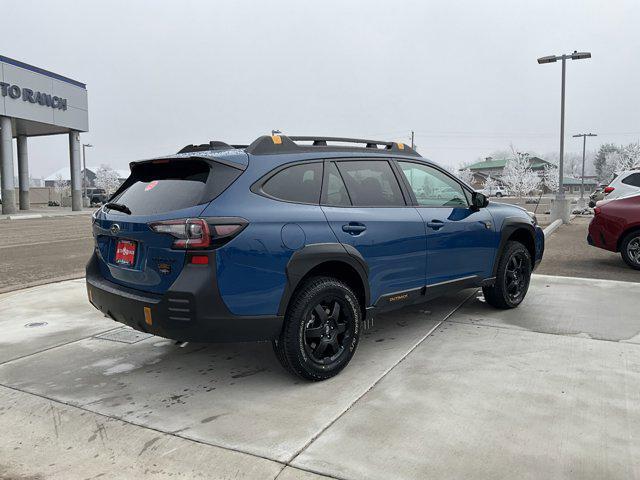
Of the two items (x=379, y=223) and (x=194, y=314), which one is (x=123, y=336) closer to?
(x=194, y=314)

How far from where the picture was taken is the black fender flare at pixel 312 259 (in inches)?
134

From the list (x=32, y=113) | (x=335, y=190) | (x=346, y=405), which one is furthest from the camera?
(x=32, y=113)

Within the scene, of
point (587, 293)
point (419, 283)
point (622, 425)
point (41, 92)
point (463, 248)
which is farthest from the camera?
point (41, 92)

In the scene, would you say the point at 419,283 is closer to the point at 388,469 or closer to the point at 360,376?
the point at 360,376

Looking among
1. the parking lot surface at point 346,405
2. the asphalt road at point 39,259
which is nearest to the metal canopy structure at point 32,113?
the asphalt road at point 39,259

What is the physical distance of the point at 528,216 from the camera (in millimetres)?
5852

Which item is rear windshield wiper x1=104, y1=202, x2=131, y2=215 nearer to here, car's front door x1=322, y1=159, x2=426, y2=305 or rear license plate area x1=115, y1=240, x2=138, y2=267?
rear license plate area x1=115, y1=240, x2=138, y2=267

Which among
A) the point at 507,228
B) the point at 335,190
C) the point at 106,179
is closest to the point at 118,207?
the point at 335,190

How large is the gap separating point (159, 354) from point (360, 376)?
1.80 meters

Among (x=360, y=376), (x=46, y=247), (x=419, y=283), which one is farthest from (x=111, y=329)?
(x=46, y=247)

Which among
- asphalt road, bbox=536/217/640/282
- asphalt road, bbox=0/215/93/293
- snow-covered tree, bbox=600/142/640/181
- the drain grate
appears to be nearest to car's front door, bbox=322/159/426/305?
the drain grate

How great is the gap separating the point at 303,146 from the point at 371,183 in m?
0.64

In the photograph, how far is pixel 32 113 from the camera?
1236 inches

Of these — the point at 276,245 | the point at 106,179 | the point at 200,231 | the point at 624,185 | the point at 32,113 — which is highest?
the point at 32,113
